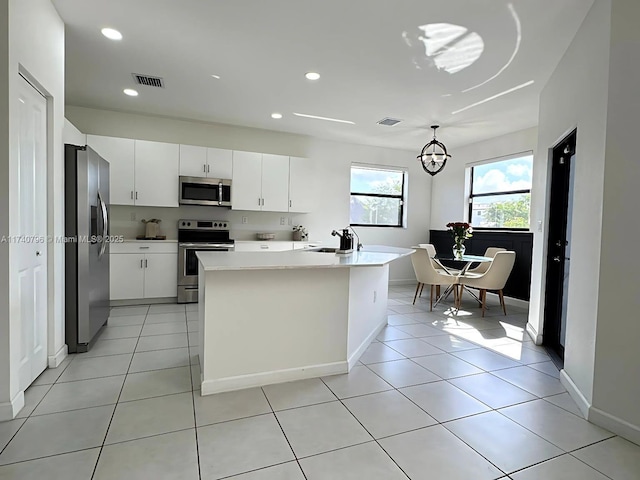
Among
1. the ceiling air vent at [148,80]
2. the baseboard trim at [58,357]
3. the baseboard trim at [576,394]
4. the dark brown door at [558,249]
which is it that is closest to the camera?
the baseboard trim at [576,394]

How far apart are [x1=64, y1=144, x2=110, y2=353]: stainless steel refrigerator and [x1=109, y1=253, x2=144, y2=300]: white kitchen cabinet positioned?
1476mm

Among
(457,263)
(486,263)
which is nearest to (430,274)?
(457,263)

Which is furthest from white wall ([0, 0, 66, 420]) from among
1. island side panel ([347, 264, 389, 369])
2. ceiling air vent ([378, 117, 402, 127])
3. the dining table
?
the dining table

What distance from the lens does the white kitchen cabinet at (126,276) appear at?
4656mm

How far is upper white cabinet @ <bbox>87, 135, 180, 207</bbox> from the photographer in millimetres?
4695

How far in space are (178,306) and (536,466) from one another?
4321mm

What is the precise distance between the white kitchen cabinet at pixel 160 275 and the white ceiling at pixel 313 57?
2.04 meters

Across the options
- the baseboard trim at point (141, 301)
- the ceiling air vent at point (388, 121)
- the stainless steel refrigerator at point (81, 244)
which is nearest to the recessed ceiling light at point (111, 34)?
the stainless steel refrigerator at point (81, 244)

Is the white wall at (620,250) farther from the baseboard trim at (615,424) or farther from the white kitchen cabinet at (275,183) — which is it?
the white kitchen cabinet at (275,183)

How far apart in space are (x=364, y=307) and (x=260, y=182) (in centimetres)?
298

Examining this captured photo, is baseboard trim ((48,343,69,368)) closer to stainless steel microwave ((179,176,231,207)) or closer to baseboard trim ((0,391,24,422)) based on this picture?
baseboard trim ((0,391,24,422))

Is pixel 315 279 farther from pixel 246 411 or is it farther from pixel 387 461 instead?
pixel 387 461

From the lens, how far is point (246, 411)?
214 centimetres

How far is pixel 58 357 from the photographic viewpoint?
109 inches
